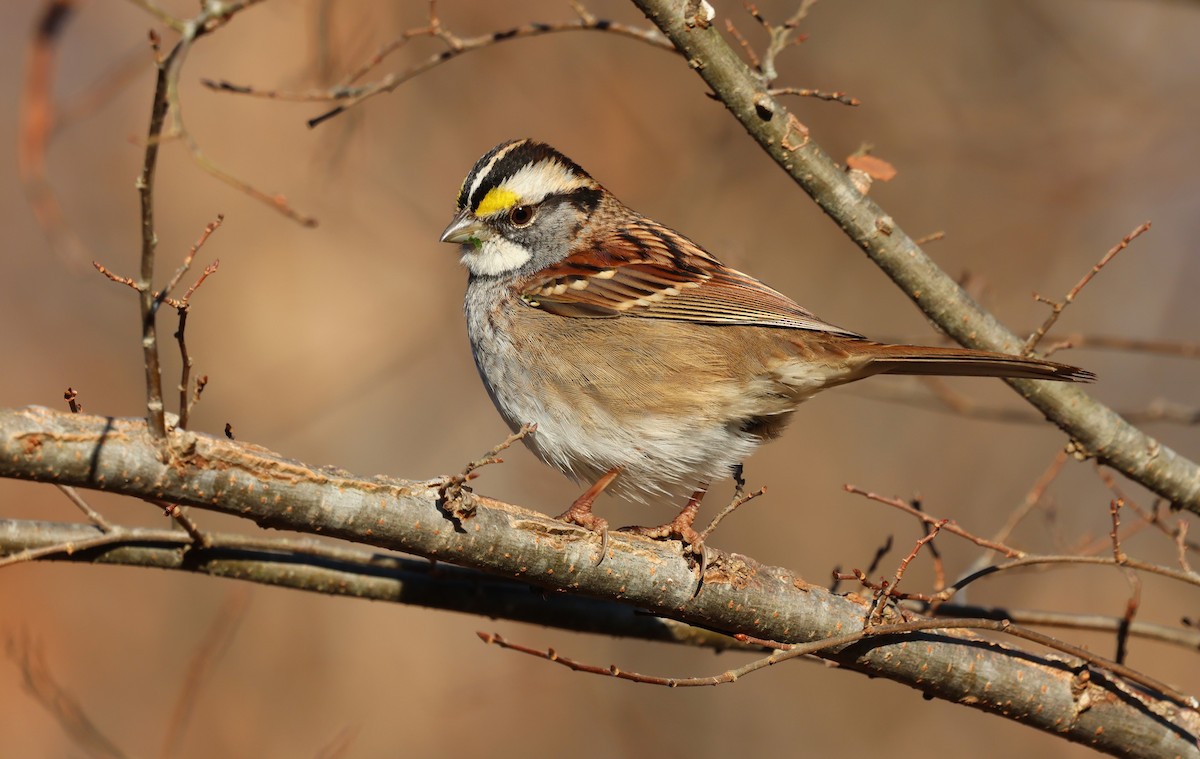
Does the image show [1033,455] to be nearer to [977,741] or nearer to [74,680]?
[977,741]

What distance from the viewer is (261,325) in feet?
26.2

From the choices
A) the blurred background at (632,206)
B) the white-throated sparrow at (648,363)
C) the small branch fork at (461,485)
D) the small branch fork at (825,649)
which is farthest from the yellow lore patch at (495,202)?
the blurred background at (632,206)

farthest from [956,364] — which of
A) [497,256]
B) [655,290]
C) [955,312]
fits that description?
[497,256]

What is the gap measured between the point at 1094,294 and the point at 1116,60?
182 centimetres

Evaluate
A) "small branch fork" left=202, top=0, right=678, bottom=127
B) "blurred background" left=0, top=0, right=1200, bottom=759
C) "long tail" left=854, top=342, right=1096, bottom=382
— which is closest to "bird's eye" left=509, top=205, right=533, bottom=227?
"small branch fork" left=202, top=0, right=678, bottom=127

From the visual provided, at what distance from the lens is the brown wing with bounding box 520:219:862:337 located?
13.2ft

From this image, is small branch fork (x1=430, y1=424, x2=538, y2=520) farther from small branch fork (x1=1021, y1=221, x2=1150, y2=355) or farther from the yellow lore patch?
the yellow lore patch

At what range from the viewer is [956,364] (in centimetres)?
342

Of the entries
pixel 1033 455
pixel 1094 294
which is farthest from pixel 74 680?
pixel 1094 294

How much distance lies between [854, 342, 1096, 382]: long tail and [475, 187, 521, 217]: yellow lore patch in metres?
1.53

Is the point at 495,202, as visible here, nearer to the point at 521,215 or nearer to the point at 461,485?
Result: the point at 521,215

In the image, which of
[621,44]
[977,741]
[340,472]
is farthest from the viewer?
[621,44]

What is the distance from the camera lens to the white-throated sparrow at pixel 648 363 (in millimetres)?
3881

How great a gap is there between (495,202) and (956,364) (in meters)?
1.93
